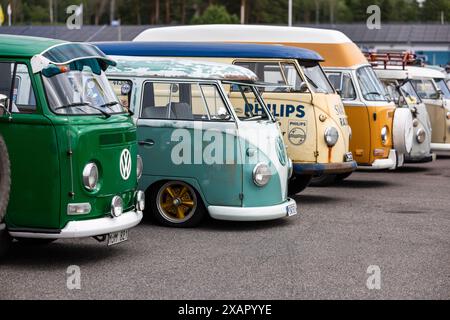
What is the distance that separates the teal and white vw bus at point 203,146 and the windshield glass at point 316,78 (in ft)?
7.54

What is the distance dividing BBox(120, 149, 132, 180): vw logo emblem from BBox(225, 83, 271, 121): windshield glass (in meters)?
2.36

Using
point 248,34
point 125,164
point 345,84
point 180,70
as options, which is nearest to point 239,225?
point 180,70

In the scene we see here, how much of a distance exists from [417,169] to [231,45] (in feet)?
25.1

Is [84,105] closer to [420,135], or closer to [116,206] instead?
[116,206]

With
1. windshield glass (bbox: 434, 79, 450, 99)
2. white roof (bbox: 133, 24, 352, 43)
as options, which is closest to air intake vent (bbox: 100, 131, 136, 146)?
white roof (bbox: 133, 24, 352, 43)

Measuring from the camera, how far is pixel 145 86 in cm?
1241

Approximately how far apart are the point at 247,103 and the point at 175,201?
4.68 ft

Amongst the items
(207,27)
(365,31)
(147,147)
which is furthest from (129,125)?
(365,31)

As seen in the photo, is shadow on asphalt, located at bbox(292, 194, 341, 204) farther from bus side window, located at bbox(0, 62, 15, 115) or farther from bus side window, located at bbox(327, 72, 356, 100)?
bus side window, located at bbox(0, 62, 15, 115)

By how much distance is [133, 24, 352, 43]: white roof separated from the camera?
17.0 m

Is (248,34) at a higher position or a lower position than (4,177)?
higher

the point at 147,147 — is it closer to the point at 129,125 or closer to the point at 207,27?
the point at 129,125

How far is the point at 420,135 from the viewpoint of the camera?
1977cm

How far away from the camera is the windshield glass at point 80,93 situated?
9.41m
